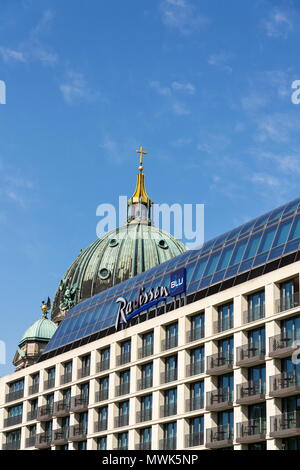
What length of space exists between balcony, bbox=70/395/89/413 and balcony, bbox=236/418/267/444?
30.0 m

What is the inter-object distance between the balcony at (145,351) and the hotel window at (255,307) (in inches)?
653

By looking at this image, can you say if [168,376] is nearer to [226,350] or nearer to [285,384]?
[226,350]

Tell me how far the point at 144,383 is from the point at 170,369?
15.4ft

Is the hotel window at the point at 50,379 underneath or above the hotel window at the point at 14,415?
above

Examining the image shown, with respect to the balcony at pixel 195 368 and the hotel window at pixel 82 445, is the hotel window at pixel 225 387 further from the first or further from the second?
the hotel window at pixel 82 445

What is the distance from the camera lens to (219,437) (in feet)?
308

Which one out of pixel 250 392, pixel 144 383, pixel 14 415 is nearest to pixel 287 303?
pixel 250 392

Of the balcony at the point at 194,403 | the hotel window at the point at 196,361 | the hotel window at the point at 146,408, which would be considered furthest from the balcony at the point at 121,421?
the hotel window at the point at 196,361

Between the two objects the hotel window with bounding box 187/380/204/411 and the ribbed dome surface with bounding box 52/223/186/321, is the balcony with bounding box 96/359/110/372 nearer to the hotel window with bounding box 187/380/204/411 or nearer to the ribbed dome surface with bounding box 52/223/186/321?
the hotel window with bounding box 187/380/204/411

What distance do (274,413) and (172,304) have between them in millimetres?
22670

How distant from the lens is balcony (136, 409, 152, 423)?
106 m

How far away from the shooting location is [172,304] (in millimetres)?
107125

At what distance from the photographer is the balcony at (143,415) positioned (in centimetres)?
10554

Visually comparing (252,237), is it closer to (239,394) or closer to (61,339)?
(239,394)
